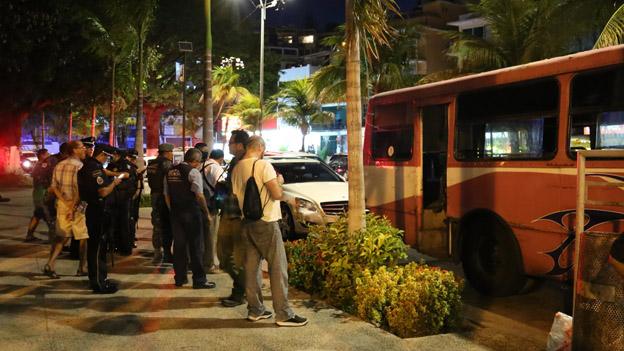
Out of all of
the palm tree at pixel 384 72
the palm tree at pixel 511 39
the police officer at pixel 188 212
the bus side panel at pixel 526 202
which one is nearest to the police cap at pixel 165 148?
the police officer at pixel 188 212

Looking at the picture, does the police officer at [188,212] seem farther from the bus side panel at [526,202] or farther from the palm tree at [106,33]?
the palm tree at [106,33]

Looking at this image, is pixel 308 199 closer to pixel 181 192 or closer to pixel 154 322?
pixel 181 192

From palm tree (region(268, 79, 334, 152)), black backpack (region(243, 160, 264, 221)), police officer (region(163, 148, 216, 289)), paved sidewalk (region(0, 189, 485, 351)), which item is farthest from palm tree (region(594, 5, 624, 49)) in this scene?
palm tree (region(268, 79, 334, 152))

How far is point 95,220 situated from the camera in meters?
7.08

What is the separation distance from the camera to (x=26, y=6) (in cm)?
2209

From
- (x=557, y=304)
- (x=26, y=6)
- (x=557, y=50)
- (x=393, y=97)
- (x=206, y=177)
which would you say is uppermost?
(x=26, y=6)

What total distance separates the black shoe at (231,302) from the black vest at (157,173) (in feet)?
9.48

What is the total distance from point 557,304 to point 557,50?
1229 cm

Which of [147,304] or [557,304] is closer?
[147,304]

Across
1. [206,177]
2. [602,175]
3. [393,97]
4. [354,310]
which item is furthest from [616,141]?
[206,177]

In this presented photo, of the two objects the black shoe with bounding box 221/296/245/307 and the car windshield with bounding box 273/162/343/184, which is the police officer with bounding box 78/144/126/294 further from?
the car windshield with bounding box 273/162/343/184

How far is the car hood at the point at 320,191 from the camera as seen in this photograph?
1153 centimetres

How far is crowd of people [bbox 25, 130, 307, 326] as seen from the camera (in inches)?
227

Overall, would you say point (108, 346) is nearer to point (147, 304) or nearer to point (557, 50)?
point (147, 304)
